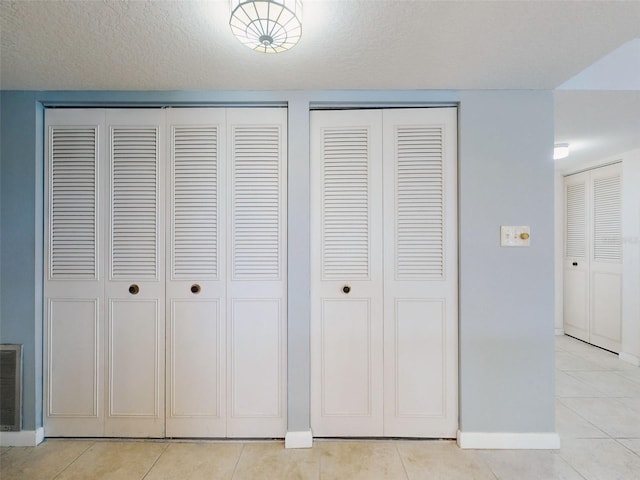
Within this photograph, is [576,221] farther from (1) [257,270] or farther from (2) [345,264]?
(1) [257,270]

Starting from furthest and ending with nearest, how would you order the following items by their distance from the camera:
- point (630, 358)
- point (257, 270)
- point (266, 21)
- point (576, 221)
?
point (576, 221)
point (630, 358)
point (257, 270)
point (266, 21)

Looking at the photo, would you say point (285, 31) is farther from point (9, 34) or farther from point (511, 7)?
point (9, 34)

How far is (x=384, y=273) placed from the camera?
6.63 ft

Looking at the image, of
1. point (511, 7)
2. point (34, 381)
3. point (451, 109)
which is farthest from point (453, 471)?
point (34, 381)

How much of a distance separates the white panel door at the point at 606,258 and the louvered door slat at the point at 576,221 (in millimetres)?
150

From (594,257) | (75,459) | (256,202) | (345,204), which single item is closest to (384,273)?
(345,204)

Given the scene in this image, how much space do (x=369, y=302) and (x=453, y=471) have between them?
1010 mm

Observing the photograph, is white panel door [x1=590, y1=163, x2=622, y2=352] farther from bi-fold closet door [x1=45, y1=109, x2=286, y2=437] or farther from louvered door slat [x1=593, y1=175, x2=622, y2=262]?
bi-fold closet door [x1=45, y1=109, x2=286, y2=437]

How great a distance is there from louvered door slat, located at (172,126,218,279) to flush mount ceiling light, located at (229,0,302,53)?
34.4 inches

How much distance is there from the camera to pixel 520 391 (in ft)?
6.39

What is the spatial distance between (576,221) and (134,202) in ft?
16.3

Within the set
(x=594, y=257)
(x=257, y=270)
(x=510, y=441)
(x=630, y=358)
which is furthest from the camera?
(x=594, y=257)

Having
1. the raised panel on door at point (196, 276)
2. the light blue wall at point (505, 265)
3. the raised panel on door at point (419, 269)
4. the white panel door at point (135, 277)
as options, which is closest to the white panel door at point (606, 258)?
the light blue wall at point (505, 265)

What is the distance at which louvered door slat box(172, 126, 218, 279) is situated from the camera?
202 cm
